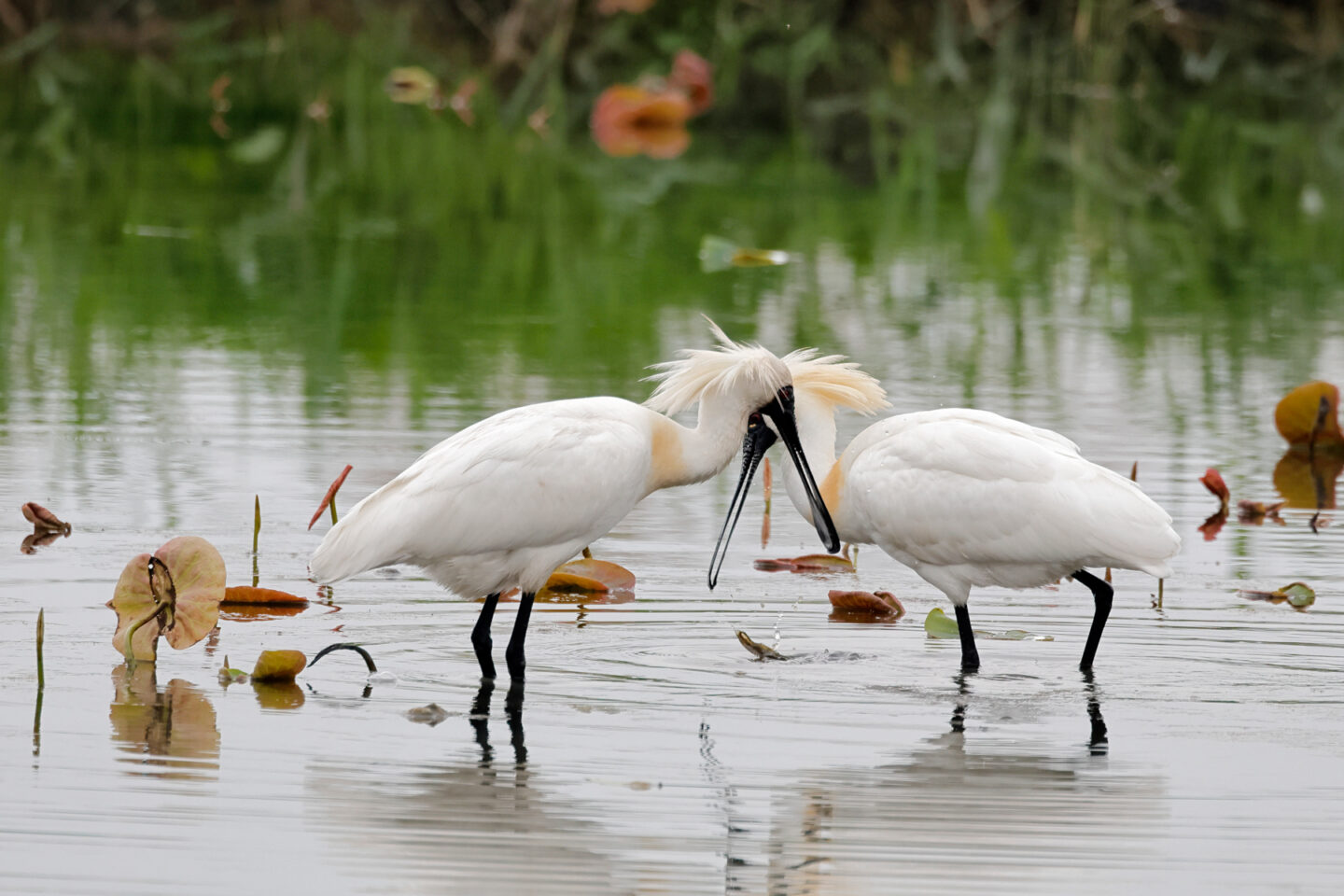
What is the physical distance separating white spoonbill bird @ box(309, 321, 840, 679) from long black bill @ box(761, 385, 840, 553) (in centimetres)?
5

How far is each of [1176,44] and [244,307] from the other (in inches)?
785

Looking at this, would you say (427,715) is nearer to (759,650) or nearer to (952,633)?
(759,650)

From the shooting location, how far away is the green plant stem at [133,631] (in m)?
6.90

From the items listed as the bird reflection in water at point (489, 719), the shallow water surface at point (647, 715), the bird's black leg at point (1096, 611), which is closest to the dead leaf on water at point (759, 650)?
the shallow water surface at point (647, 715)

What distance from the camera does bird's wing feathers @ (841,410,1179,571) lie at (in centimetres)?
741

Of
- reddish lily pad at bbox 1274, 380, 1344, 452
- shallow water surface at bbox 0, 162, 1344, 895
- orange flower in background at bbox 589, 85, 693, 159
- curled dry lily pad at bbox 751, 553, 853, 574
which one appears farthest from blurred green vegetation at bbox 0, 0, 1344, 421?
curled dry lily pad at bbox 751, 553, 853, 574

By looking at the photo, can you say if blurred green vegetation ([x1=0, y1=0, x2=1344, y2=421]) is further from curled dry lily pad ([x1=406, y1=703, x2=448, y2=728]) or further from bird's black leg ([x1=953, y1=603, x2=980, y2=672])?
curled dry lily pad ([x1=406, y1=703, x2=448, y2=728])

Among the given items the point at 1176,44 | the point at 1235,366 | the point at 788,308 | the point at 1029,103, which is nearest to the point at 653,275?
the point at 788,308

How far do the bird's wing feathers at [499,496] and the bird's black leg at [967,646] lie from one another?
1.15 metres

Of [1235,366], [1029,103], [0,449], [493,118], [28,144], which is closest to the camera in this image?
[0,449]

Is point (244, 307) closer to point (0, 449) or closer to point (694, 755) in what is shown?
point (0, 449)

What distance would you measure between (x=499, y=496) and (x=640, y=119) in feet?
61.2

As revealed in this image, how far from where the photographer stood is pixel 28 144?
71.4 ft

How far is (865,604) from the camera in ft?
26.6
